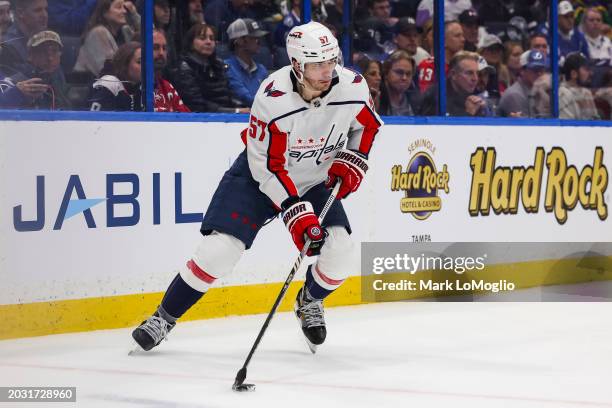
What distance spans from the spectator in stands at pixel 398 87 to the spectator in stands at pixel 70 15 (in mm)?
2105

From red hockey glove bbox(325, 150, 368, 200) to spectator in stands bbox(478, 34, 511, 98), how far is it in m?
3.14

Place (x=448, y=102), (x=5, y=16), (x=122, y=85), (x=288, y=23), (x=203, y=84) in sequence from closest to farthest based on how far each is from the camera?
1. (x=5, y=16)
2. (x=122, y=85)
3. (x=203, y=84)
4. (x=288, y=23)
5. (x=448, y=102)

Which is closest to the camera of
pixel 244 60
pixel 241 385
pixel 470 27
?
pixel 241 385

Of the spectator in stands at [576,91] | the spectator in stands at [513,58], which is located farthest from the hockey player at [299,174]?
the spectator in stands at [576,91]

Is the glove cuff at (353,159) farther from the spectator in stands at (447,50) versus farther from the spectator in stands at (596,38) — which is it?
the spectator in stands at (596,38)

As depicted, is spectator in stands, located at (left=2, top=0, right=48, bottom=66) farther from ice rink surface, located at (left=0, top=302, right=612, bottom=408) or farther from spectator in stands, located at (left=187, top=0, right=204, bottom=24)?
ice rink surface, located at (left=0, top=302, right=612, bottom=408)

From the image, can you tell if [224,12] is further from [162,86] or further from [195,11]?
[162,86]

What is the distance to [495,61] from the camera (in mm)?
8188

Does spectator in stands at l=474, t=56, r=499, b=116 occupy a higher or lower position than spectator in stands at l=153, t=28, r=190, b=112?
lower

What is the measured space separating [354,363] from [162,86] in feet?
6.38

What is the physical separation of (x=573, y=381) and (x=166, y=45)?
2729mm

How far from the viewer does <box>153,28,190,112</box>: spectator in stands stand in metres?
6.17

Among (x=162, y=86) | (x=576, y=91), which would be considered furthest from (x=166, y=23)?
(x=576, y=91)

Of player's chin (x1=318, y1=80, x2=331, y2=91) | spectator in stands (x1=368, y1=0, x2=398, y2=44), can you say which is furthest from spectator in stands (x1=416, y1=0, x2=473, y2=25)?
player's chin (x1=318, y1=80, x2=331, y2=91)
